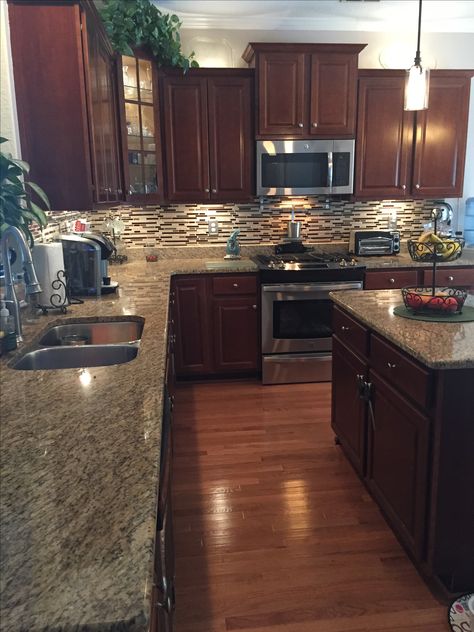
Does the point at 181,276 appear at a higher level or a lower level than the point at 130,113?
lower

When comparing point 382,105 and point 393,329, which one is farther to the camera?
point 382,105

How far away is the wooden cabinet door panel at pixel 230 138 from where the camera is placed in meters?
3.86

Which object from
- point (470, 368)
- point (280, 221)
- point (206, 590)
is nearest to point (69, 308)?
point (206, 590)

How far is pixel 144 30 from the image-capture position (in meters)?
3.44

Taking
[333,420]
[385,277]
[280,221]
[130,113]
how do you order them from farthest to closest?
[280,221] → [385,277] → [130,113] → [333,420]

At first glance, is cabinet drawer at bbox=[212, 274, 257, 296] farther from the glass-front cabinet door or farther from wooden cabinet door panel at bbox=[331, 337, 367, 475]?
wooden cabinet door panel at bbox=[331, 337, 367, 475]

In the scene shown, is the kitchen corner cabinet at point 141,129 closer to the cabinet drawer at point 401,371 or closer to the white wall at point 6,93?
the white wall at point 6,93

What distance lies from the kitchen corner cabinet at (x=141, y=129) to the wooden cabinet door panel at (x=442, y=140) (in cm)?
206

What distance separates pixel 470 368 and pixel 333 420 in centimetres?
135

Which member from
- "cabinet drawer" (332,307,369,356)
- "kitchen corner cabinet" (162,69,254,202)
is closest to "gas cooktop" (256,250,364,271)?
"kitchen corner cabinet" (162,69,254,202)

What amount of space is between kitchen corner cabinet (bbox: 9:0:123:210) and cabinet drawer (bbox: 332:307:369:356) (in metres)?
1.37

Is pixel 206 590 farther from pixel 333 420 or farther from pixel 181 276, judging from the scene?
pixel 181 276

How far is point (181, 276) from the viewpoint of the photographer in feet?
12.5

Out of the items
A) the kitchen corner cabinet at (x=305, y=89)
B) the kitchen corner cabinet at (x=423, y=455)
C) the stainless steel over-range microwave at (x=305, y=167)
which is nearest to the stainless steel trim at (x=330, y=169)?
the stainless steel over-range microwave at (x=305, y=167)
